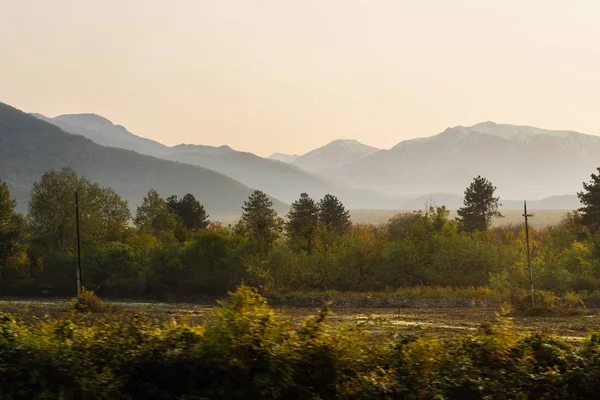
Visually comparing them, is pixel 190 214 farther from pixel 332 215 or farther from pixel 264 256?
pixel 264 256

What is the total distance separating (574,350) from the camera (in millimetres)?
10938

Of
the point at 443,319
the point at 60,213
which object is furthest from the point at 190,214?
the point at 443,319

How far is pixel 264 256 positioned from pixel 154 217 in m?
33.3

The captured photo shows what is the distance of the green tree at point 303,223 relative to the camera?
264ft

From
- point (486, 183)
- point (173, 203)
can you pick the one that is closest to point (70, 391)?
point (486, 183)

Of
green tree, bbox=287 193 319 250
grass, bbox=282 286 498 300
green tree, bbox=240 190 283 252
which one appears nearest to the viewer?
grass, bbox=282 286 498 300

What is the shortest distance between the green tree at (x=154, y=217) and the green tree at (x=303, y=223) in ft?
59.9

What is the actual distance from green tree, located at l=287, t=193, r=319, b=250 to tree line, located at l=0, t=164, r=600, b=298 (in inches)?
9.1

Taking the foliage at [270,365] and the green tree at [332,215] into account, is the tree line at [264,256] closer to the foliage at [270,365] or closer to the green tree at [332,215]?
the green tree at [332,215]

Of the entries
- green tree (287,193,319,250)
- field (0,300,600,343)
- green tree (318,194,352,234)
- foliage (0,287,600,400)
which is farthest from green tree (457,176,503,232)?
foliage (0,287,600,400)

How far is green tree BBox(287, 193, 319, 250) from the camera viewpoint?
80556mm

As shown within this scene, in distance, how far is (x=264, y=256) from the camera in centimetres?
7294

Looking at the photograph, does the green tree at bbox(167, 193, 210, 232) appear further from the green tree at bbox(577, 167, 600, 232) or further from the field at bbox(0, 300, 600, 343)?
the green tree at bbox(577, 167, 600, 232)

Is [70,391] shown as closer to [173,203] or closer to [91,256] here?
[91,256]
